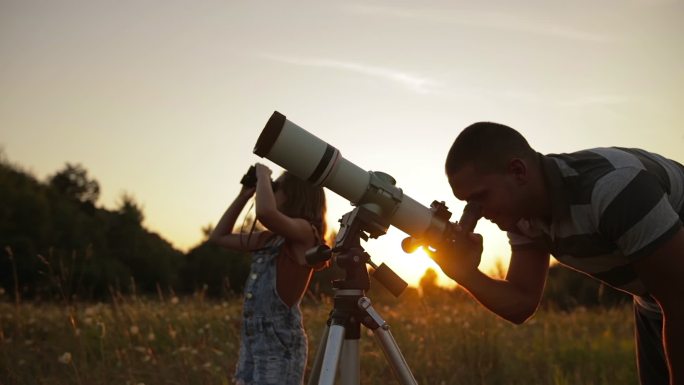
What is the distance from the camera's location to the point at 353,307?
7.95ft

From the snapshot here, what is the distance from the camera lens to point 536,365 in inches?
238

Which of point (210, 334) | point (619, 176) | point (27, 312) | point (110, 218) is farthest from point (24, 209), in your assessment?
point (619, 176)

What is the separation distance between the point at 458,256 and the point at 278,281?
4.87 feet

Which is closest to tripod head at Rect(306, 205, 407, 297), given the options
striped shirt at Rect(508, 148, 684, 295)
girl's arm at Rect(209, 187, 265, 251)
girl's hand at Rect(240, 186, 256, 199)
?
striped shirt at Rect(508, 148, 684, 295)

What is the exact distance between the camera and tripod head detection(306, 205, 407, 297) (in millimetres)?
2471

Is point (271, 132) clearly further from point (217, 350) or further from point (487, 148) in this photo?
point (217, 350)

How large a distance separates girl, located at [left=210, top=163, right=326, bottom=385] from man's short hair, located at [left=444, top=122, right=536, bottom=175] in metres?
1.47

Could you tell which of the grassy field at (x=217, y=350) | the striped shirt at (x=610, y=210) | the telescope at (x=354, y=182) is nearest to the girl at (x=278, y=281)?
the grassy field at (x=217, y=350)

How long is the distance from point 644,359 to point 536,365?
9.94 feet

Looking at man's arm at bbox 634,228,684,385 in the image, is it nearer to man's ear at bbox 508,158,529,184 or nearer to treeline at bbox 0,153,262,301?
man's ear at bbox 508,158,529,184

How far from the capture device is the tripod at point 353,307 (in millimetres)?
2357

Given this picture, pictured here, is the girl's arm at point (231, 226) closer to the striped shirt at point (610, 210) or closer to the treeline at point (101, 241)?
the striped shirt at point (610, 210)

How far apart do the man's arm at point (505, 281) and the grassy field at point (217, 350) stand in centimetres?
181

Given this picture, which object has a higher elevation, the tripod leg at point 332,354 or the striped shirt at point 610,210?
the striped shirt at point 610,210
